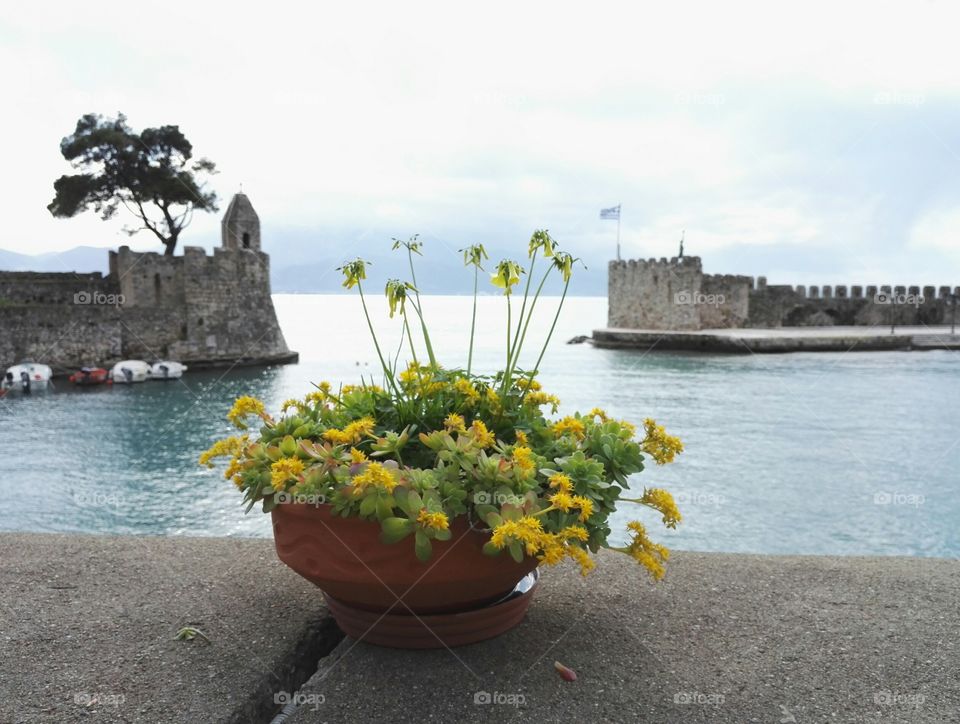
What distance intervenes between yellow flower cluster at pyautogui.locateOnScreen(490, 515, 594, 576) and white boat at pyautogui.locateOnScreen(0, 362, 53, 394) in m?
25.0

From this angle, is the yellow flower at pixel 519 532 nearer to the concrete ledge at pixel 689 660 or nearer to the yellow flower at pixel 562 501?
the yellow flower at pixel 562 501

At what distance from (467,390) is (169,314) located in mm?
25967

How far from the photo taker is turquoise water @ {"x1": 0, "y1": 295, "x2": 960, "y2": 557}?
11.2 metres

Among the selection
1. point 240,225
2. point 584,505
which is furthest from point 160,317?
point 584,505

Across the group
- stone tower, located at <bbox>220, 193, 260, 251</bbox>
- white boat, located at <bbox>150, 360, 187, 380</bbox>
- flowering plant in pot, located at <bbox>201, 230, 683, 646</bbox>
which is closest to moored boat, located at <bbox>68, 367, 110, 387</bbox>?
white boat, located at <bbox>150, 360, 187, 380</bbox>

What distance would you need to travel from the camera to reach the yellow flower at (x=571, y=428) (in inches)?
86.4

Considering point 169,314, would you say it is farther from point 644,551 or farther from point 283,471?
point 644,551

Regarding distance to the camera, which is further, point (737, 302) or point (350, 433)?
point (737, 302)

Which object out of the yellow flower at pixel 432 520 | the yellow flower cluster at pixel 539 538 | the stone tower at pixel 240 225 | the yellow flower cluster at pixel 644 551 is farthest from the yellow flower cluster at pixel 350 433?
the stone tower at pixel 240 225

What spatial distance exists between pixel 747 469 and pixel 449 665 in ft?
44.0

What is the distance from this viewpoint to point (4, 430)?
59.9 feet

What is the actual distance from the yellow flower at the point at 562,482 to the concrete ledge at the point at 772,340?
1280 inches

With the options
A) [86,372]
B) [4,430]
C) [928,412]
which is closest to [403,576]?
[4,430]

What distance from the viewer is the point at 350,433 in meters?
2.06
